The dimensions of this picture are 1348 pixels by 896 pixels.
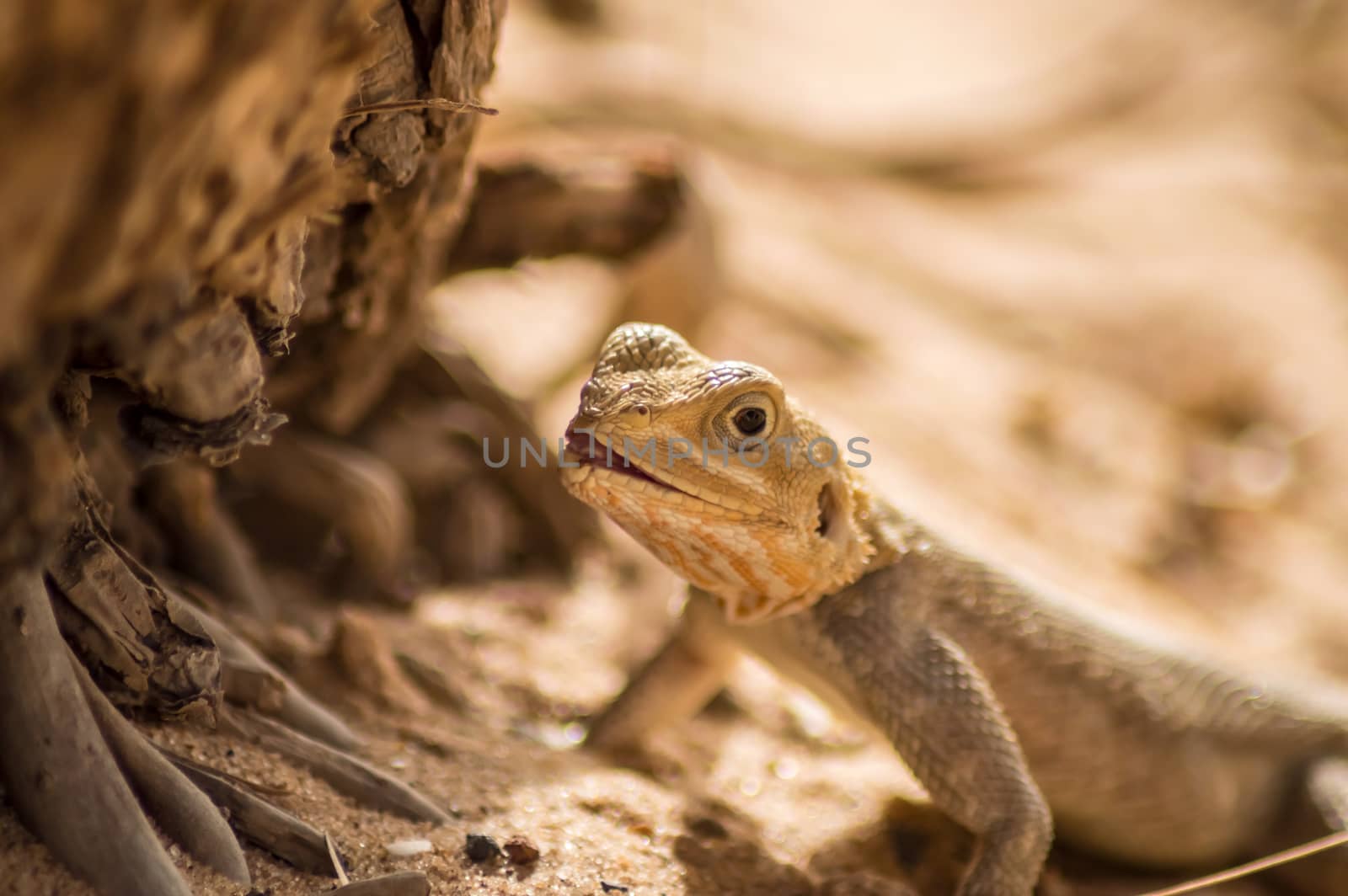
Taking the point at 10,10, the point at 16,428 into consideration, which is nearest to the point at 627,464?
the point at 16,428

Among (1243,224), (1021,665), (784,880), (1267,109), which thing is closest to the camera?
(784,880)

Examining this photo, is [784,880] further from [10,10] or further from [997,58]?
[997,58]

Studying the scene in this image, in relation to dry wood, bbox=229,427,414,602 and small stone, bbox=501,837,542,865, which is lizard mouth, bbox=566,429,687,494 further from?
dry wood, bbox=229,427,414,602

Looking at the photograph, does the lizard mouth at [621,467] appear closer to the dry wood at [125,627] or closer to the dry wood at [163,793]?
the dry wood at [125,627]

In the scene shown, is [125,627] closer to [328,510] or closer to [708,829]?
[708,829]

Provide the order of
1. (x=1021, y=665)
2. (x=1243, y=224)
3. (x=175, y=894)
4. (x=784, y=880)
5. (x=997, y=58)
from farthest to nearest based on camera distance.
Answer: (x=997, y=58)
(x=1243, y=224)
(x=1021, y=665)
(x=784, y=880)
(x=175, y=894)

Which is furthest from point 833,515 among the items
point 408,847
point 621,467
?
point 408,847

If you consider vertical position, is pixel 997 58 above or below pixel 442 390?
above
